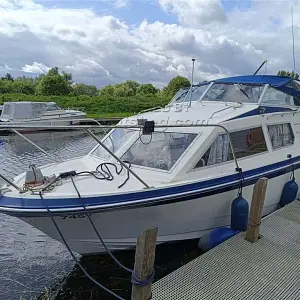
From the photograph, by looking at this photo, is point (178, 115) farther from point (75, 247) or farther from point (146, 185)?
point (75, 247)

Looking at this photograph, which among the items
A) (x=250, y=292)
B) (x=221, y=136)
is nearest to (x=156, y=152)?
(x=221, y=136)

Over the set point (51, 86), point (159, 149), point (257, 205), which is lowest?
point (257, 205)

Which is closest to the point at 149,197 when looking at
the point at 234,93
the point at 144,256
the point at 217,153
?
the point at 144,256

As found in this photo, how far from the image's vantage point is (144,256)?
342 centimetres

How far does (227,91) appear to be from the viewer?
23.7ft

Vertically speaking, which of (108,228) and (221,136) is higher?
(221,136)

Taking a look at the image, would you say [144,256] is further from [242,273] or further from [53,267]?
[53,267]

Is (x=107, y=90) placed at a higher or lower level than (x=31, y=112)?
higher

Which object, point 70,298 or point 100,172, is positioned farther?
point 100,172

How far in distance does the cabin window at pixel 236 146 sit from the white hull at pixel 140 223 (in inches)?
22.7

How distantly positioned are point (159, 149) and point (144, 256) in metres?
2.47

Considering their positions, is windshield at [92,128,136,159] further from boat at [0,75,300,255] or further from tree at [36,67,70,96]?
tree at [36,67,70,96]

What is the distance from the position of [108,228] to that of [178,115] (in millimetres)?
2562

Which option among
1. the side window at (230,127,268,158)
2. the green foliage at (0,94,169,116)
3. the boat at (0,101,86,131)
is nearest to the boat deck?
the side window at (230,127,268,158)
